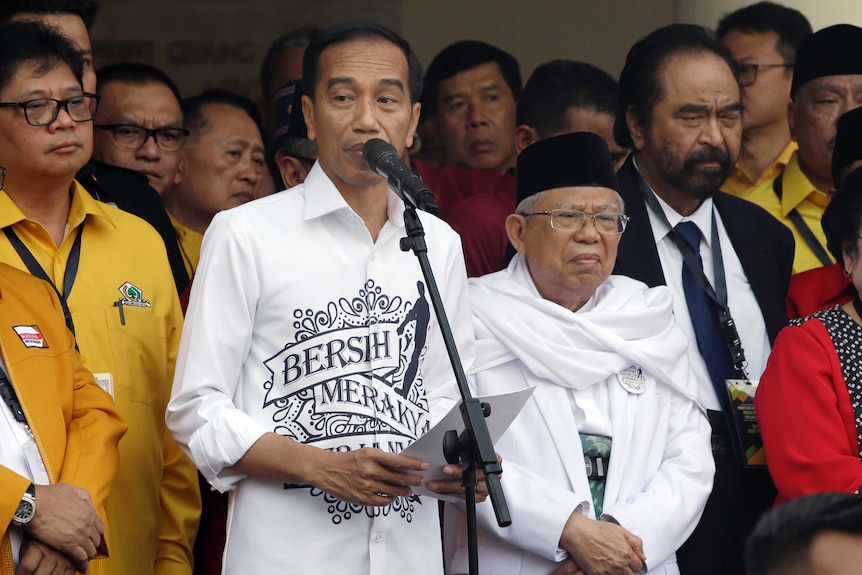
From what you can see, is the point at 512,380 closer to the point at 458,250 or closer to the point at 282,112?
the point at 458,250

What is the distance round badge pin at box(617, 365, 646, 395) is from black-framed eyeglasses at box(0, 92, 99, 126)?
1761 mm

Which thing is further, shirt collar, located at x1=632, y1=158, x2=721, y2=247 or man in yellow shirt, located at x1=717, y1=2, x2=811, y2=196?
man in yellow shirt, located at x1=717, y1=2, x2=811, y2=196

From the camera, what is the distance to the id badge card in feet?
15.0

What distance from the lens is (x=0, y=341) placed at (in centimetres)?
370

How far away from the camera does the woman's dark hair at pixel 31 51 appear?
13.9ft

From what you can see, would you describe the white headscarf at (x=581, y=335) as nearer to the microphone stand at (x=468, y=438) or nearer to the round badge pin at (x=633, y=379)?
the round badge pin at (x=633, y=379)

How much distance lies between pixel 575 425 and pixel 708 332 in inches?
30.1

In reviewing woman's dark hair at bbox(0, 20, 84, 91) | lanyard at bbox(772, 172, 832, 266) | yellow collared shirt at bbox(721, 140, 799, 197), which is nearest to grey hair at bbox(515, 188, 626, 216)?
lanyard at bbox(772, 172, 832, 266)

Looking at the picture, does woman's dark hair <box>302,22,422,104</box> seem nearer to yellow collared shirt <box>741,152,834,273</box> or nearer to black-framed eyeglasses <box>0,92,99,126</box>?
black-framed eyeglasses <box>0,92,99,126</box>

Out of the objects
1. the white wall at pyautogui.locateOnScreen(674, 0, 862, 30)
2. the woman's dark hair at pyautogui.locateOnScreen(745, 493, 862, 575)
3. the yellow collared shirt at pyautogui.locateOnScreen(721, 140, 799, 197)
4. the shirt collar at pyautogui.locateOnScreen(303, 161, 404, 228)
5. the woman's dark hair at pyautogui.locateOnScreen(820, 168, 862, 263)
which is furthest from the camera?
the white wall at pyautogui.locateOnScreen(674, 0, 862, 30)

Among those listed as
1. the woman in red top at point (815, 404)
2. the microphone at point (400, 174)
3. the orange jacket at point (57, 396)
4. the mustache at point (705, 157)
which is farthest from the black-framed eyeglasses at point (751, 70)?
the orange jacket at point (57, 396)

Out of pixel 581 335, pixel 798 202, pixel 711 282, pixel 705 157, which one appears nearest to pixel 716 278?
pixel 711 282

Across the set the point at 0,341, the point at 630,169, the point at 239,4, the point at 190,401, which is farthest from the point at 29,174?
the point at 239,4

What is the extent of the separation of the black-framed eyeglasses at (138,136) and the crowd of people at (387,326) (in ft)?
0.04
